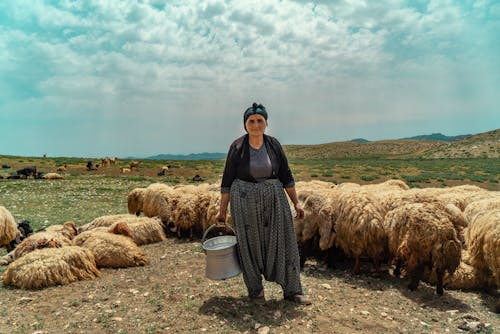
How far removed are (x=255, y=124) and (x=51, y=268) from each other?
4238 mm

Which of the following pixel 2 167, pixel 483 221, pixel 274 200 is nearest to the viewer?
pixel 274 200

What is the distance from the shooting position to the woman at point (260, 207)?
504 centimetres

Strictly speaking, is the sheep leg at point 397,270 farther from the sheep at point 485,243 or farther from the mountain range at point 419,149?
the mountain range at point 419,149

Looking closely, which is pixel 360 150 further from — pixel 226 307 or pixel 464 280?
pixel 226 307

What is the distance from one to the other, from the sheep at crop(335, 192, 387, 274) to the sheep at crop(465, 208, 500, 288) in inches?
54.8

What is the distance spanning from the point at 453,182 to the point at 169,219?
90.4 feet

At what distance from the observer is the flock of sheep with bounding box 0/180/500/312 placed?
5.93 meters

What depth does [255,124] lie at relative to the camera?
5.04m

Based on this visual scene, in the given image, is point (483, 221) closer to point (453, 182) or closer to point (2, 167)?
point (453, 182)

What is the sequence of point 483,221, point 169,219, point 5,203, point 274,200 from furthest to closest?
1. point 5,203
2. point 169,219
3. point 483,221
4. point 274,200

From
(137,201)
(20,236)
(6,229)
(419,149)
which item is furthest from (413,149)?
(6,229)

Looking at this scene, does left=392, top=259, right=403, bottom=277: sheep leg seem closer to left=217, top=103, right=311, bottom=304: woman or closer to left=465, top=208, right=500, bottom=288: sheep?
left=465, top=208, right=500, bottom=288: sheep

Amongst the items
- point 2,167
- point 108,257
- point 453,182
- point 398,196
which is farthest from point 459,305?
point 2,167

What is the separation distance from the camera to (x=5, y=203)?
15.8 m
